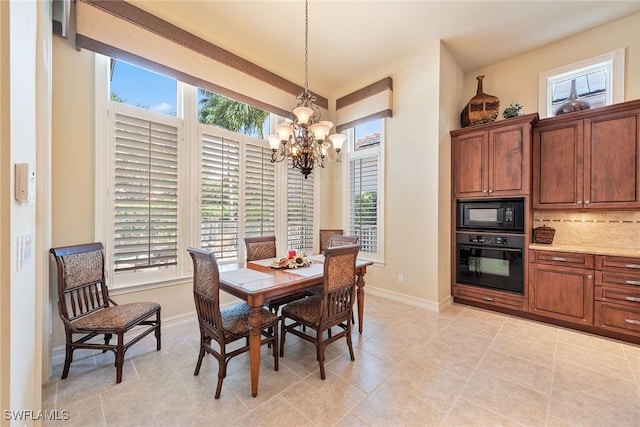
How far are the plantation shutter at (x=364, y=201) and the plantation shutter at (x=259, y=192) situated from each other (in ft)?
4.57

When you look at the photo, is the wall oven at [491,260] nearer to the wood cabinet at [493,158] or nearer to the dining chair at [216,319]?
the wood cabinet at [493,158]

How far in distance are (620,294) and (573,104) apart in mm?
2205

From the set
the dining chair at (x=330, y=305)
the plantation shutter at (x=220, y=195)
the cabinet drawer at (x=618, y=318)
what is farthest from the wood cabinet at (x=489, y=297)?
the plantation shutter at (x=220, y=195)

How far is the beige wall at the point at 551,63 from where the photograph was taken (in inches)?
114

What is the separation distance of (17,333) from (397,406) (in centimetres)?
204

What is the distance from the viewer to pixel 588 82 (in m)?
3.21

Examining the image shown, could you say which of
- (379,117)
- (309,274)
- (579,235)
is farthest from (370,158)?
(579,235)

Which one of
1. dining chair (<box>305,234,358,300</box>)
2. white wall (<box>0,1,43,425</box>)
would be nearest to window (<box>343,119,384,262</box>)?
dining chair (<box>305,234,358,300</box>)

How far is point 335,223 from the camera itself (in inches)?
187

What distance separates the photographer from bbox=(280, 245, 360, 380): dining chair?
2.05 metres

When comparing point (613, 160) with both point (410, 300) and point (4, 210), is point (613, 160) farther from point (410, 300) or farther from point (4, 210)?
point (4, 210)

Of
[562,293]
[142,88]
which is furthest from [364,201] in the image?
[142,88]

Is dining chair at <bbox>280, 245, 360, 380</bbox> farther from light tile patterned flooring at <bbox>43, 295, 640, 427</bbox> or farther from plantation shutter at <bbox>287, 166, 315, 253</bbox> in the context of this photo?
plantation shutter at <bbox>287, 166, 315, 253</bbox>

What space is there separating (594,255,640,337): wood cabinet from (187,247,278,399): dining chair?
3355mm
